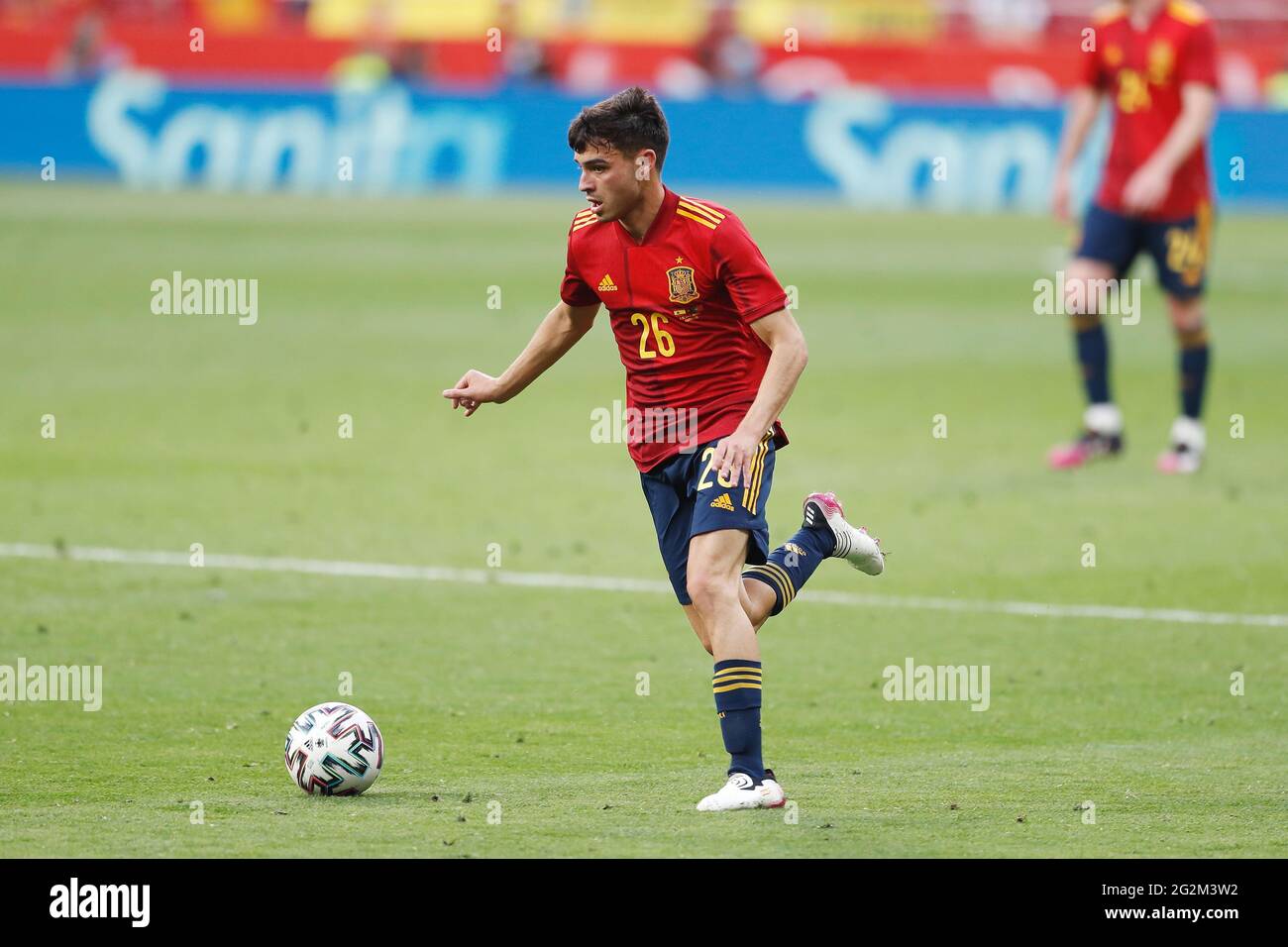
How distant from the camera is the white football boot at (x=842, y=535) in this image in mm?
7410

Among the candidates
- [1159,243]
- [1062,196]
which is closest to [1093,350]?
[1159,243]

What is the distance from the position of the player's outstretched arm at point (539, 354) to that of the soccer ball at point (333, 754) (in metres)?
1.23

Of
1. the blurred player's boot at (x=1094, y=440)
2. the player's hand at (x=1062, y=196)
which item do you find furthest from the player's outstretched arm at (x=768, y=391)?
the blurred player's boot at (x=1094, y=440)

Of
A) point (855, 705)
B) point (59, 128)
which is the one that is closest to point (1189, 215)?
point (855, 705)

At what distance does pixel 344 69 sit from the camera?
3725 cm

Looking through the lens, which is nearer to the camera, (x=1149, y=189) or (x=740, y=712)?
(x=740, y=712)

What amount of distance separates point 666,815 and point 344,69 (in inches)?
1285

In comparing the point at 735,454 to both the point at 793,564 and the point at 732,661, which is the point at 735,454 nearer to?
the point at 732,661

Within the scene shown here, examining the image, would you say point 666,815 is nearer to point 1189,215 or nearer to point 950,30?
point 1189,215

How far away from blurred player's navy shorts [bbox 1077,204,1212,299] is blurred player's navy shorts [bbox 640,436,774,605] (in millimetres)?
7085

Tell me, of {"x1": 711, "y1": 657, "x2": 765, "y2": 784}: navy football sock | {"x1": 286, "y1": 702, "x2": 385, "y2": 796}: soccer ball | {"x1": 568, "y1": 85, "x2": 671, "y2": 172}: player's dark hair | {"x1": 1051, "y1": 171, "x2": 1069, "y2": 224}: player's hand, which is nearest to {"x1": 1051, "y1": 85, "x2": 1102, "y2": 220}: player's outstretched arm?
{"x1": 1051, "y1": 171, "x2": 1069, "y2": 224}: player's hand

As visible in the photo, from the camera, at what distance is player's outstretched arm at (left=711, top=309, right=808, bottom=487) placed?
6312 mm

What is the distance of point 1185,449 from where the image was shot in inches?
542

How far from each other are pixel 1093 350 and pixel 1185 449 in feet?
3.11
